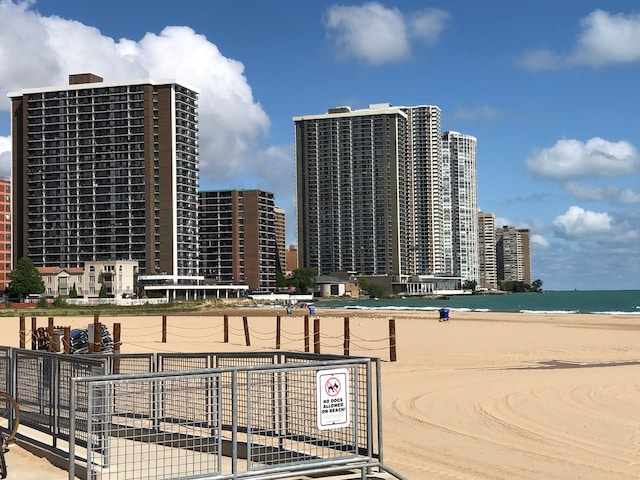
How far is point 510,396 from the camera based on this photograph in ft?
54.8

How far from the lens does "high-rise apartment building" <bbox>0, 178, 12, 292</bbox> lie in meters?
162

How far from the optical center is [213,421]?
870 centimetres

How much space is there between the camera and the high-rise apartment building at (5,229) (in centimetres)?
16225

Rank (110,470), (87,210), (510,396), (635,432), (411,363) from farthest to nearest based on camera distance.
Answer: (87,210) → (411,363) → (510,396) → (635,432) → (110,470)

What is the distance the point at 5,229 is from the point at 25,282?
3048 centimetres

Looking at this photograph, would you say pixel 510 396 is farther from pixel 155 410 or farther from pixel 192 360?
pixel 155 410

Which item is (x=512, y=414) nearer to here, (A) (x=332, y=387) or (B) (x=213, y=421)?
(A) (x=332, y=387)

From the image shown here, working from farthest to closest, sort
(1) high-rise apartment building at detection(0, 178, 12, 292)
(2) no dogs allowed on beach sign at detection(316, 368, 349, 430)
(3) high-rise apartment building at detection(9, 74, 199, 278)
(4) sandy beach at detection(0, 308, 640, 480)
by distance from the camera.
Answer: (1) high-rise apartment building at detection(0, 178, 12, 292), (3) high-rise apartment building at detection(9, 74, 199, 278), (4) sandy beach at detection(0, 308, 640, 480), (2) no dogs allowed on beach sign at detection(316, 368, 349, 430)

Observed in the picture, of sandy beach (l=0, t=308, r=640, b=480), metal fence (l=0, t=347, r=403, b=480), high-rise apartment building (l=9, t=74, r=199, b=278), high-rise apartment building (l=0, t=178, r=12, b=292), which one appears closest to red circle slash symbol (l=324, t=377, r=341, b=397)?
metal fence (l=0, t=347, r=403, b=480)

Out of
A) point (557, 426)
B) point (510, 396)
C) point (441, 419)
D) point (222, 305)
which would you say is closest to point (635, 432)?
point (557, 426)

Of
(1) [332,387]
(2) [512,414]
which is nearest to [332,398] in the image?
(1) [332,387]

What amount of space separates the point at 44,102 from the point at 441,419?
545ft

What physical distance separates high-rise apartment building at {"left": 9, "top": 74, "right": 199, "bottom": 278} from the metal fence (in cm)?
14764

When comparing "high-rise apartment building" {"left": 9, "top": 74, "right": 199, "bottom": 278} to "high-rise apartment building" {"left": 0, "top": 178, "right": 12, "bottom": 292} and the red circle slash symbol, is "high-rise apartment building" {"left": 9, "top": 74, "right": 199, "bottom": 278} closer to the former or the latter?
"high-rise apartment building" {"left": 0, "top": 178, "right": 12, "bottom": 292}
